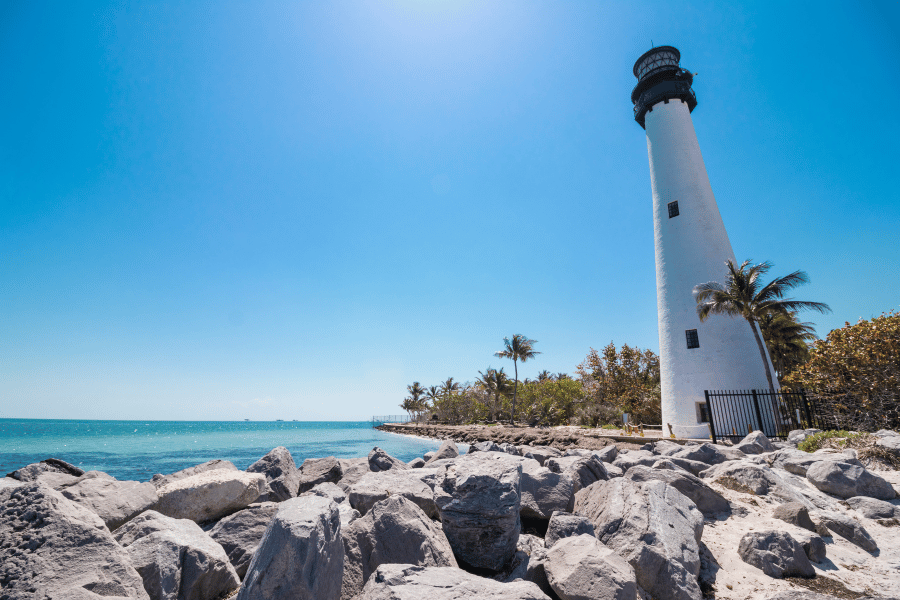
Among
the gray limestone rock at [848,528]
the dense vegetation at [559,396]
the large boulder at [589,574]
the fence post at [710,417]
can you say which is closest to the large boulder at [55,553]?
the large boulder at [589,574]

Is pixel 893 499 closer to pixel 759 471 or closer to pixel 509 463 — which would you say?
pixel 759 471

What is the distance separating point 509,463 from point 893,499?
7.41 meters

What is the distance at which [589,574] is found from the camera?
3.27 meters

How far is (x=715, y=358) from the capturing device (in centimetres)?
1884

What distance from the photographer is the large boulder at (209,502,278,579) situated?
4.35m

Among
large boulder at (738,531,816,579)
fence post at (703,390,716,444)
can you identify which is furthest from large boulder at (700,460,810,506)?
fence post at (703,390,716,444)

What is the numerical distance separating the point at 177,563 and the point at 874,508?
982cm

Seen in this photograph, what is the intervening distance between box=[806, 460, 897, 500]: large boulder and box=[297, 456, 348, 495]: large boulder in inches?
373

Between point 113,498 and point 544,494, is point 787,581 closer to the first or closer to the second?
point 544,494

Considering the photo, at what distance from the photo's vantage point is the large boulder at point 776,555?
4.36 m

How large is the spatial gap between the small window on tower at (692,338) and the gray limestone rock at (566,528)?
61.0ft

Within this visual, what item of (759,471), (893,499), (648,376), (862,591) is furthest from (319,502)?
(648,376)

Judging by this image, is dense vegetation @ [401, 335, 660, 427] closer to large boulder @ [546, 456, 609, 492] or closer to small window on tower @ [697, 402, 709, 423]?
small window on tower @ [697, 402, 709, 423]

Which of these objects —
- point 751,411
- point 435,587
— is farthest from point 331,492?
point 751,411
